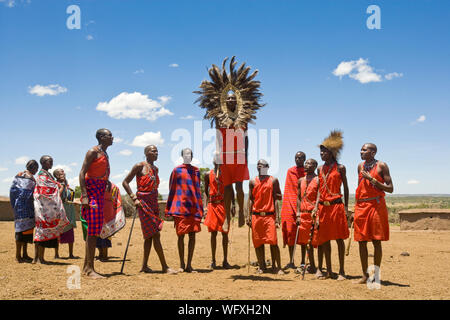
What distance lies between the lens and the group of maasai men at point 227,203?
6660 millimetres

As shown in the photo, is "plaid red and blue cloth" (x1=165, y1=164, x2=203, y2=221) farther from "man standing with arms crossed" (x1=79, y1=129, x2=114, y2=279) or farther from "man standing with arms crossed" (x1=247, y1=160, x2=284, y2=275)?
"man standing with arms crossed" (x1=79, y1=129, x2=114, y2=279)

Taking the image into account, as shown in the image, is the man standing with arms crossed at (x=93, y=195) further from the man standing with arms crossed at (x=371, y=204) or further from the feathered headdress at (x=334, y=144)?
the man standing with arms crossed at (x=371, y=204)

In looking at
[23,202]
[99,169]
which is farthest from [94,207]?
[23,202]

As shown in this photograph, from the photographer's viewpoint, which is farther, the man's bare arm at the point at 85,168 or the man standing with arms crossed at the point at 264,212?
the man standing with arms crossed at the point at 264,212

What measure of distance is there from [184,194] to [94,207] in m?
1.81

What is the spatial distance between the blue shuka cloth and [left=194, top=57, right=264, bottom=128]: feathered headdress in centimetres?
474

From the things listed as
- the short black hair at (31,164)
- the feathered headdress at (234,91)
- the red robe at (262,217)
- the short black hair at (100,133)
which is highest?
the feathered headdress at (234,91)

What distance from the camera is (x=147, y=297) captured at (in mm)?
5406

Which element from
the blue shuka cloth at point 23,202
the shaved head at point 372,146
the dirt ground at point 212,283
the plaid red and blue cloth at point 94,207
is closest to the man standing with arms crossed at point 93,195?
the plaid red and blue cloth at point 94,207

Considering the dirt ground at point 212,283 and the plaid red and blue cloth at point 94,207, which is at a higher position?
the plaid red and blue cloth at point 94,207

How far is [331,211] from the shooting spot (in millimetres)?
7188

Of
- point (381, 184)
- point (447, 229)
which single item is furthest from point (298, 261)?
point (447, 229)

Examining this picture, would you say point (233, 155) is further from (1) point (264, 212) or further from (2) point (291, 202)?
(2) point (291, 202)

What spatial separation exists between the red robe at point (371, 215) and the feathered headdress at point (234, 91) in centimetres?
238
